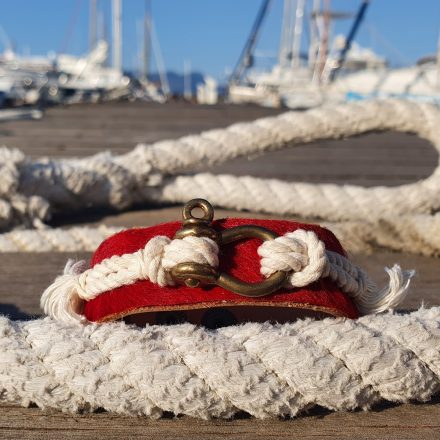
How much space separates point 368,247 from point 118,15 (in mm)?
17636

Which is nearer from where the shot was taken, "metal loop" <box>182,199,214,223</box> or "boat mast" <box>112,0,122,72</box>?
"metal loop" <box>182,199,214,223</box>

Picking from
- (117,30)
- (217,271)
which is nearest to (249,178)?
(217,271)

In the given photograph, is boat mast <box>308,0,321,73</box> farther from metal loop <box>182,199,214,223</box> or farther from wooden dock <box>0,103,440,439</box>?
metal loop <box>182,199,214,223</box>

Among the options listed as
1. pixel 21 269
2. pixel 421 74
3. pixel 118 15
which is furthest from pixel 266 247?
pixel 118 15

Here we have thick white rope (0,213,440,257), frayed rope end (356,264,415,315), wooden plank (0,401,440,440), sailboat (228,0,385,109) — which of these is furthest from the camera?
sailboat (228,0,385,109)

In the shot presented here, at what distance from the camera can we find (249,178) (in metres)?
1.92

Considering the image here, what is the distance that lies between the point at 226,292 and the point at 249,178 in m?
1.16

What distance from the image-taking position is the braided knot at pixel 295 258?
2.51ft

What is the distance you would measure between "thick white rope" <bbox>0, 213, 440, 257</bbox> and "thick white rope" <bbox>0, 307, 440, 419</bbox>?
0.82 meters

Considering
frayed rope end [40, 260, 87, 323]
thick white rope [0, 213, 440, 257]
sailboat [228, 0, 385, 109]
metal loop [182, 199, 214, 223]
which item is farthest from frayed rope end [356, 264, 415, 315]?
sailboat [228, 0, 385, 109]

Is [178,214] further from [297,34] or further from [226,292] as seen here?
[297,34]

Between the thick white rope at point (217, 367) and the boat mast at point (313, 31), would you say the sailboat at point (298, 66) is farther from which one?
the thick white rope at point (217, 367)

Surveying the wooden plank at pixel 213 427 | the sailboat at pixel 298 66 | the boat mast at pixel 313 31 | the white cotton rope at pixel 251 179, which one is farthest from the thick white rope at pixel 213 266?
the boat mast at pixel 313 31

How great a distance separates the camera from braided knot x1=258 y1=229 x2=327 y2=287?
0.77 metres
